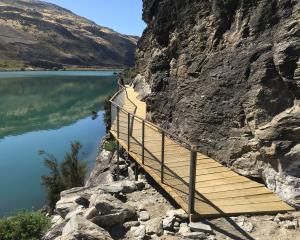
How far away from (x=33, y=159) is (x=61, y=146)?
5.52m

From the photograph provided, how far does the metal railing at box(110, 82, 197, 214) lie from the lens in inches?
359

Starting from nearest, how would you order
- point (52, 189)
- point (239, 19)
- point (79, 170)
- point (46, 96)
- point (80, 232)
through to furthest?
point (80, 232)
point (239, 19)
point (52, 189)
point (79, 170)
point (46, 96)

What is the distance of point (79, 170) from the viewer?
2272 centimetres

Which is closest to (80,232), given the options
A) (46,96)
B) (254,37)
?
(254,37)

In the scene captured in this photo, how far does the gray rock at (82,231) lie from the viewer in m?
8.00

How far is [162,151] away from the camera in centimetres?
1098

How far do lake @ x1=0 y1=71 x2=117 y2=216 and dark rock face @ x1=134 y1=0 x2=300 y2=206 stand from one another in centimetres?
1069

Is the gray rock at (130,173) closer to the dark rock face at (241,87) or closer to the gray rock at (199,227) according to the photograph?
the dark rock face at (241,87)

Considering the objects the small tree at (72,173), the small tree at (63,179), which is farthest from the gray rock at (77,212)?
the small tree at (72,173)

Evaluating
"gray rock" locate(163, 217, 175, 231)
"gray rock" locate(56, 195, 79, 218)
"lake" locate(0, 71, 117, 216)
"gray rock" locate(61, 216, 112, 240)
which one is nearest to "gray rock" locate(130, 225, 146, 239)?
"gray rock" locate(163, 217, 175, 231)

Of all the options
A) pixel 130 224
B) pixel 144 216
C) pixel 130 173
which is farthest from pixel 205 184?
pixel 130 173

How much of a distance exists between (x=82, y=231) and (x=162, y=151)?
3.61m

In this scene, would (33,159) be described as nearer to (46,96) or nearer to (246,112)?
(246,112)

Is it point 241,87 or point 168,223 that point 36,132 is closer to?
point 241,87
